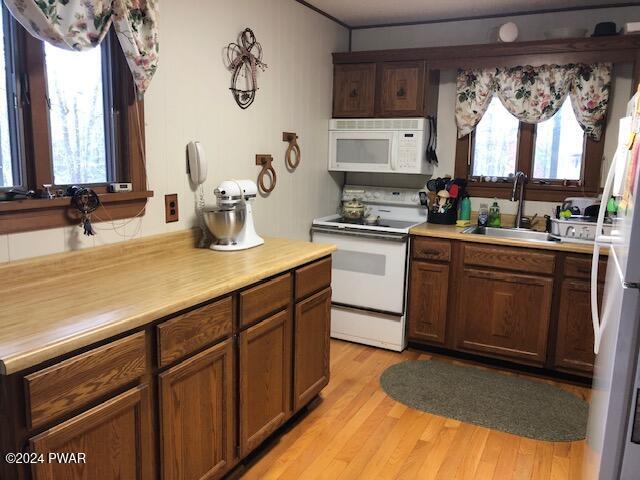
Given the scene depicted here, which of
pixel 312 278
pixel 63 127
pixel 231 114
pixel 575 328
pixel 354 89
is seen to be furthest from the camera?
pixel 354 89

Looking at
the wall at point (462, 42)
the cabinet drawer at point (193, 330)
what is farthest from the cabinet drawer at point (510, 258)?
the cabinet drawer at point (193, 330)

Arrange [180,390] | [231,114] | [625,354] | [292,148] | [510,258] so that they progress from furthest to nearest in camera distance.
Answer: [292,148], [510,258], [231,114], [180,390], [625,354]

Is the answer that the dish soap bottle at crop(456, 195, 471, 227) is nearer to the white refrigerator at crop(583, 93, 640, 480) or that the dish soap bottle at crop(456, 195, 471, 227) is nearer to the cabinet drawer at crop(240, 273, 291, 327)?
the cabinet drawer at crop(240, 273, 291, 327)

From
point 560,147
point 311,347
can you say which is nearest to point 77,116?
point 311,347

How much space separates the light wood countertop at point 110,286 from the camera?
1.33 metres

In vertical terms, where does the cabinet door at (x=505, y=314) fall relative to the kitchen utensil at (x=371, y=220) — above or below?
below

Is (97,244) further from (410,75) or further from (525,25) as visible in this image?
(525,25)

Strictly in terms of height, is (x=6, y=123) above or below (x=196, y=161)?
above

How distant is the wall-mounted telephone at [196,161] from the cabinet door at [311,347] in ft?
2.65

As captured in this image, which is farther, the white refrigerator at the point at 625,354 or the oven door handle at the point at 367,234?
the oven door handle at the point at 367,234

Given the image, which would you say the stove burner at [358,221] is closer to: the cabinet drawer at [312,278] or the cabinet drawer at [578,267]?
the cabinet drawer at [312,278]

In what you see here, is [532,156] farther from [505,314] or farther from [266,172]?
[266,172]

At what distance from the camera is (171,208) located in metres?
2.45

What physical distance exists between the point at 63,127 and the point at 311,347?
59.4 inches
